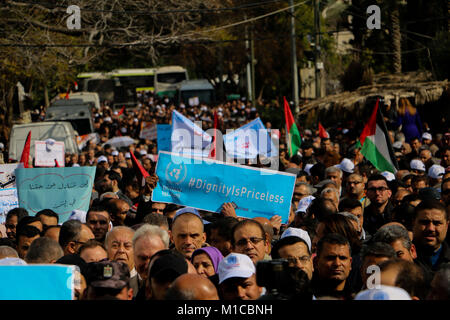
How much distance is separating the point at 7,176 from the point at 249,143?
12.7 ft

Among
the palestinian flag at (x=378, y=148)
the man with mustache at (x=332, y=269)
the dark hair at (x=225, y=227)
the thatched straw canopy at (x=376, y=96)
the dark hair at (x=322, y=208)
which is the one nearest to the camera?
the man with mustache at (x=332, y=269)

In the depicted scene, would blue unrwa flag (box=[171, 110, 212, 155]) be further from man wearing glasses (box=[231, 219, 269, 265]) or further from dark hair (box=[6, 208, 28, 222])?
man wearing glasses (box=[231, 219, 269, 265])

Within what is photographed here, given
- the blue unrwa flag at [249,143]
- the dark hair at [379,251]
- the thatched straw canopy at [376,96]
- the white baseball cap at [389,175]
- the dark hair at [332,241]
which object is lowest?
the dark hair at [379,251]

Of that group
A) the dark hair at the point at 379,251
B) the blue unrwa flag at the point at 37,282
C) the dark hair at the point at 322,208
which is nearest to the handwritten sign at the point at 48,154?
the dark hair at the point at 322,208

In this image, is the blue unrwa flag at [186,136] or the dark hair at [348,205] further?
the blue unrwa flag at [186,136]

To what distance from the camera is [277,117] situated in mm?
30641

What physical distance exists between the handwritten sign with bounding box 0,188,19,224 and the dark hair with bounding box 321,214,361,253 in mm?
5035

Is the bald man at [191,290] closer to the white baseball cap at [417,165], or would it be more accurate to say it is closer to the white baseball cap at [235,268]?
the white baseball cap at [235,268]

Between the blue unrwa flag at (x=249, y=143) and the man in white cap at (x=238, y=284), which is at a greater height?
the blue unrwa flag at (x=249, y=143)

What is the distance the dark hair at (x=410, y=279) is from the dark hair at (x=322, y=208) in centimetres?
285

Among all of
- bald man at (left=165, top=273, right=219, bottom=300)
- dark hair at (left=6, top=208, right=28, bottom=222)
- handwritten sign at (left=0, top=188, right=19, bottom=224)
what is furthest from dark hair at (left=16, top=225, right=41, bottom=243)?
bald man at (left=165, top=273, right=219, bottom=300)

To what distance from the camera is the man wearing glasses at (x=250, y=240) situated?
5.94 m

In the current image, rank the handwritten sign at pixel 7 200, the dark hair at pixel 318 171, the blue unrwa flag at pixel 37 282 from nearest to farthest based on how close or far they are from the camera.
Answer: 1. the blue unrwa flag at pixel 37 282
2. the handwritten sign at pixel 7 200
3. the dark hair at pixel 318 171

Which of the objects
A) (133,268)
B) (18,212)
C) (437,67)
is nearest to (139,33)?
Answer: (437,67)
